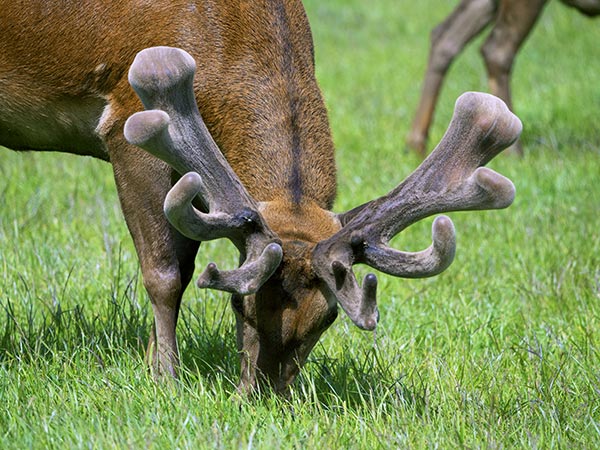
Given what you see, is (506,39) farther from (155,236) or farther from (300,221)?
(300,221)

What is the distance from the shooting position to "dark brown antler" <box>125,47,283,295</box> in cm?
334

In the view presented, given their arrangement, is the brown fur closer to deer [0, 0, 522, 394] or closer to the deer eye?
deer [0, 0, 522, 394]

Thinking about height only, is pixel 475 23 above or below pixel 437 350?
above

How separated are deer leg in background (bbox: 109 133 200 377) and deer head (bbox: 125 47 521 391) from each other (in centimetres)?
41

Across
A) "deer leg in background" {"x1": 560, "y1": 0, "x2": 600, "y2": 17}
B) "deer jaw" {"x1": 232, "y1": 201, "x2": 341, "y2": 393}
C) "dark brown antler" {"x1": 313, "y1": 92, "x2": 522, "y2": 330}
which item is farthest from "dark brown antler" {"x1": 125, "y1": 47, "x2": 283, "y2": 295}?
"deer leg in background" {"x1": 560, "y1": 0, "x2": 600, "y2": 17}

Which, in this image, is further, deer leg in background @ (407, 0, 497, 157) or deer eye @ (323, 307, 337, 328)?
deer leg in background @ (407, 0, 497, 157)

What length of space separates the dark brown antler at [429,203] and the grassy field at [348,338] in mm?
468

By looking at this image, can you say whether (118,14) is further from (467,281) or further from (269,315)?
(467,281)

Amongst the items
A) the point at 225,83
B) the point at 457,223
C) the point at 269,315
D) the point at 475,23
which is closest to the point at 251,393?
the point at 269,315

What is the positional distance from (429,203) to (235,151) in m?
0.73

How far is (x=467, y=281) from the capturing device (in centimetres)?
561

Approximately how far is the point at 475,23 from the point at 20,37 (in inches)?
220

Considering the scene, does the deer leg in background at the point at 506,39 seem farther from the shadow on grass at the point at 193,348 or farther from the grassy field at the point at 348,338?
the shadow on grass at the point at 193,348

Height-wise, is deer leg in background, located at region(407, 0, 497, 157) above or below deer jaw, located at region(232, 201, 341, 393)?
above
